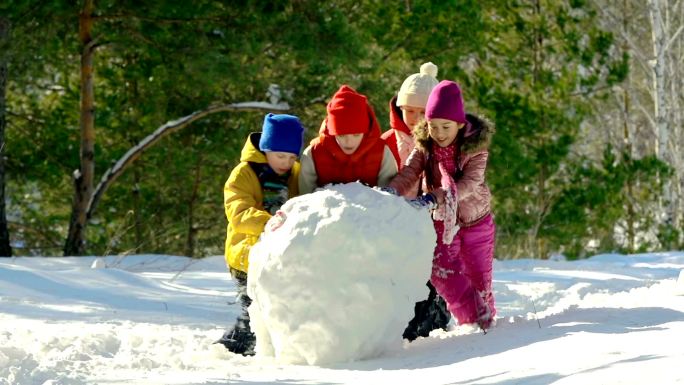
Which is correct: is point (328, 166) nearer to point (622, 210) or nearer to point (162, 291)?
point (162, 291)

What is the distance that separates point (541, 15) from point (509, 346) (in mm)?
12748

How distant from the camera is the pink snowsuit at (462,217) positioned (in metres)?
4.95

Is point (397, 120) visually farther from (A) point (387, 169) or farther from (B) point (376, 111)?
(B) point (376, 111)

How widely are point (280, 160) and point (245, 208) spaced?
34 cm

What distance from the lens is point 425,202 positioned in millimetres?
4590

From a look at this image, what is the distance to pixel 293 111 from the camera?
13.4 metres

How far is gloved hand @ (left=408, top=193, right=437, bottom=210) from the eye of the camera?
448cm

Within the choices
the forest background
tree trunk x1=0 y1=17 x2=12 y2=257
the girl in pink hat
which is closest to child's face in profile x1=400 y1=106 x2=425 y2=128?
the girl in pink hat

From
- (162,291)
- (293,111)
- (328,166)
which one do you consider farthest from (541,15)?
(328,166)

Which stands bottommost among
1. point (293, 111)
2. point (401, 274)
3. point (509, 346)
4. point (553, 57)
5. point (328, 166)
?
point (509, 346)

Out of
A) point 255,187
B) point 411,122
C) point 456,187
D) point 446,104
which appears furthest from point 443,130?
point 255,187

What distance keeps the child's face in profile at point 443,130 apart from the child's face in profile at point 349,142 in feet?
1.34

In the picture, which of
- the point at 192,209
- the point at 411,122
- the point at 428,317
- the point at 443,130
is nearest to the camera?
the point at 443,130

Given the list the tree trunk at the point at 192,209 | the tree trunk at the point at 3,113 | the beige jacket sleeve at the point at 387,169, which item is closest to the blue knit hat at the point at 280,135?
the beige jacket sleeve at the point at 387,169
